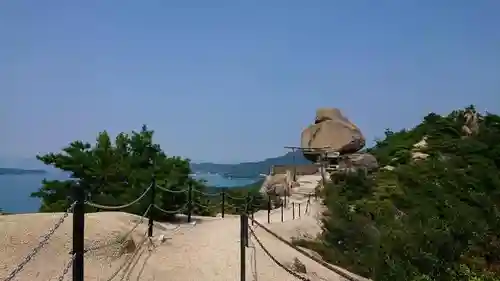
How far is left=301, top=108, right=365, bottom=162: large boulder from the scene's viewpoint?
32.2 meters

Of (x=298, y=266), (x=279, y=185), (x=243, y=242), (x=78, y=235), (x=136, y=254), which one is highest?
(x=78, y=235)

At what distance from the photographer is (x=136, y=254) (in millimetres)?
7992

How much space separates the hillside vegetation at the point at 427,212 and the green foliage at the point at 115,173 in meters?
3.75

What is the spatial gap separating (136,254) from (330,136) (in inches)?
1022

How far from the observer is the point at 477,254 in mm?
11648

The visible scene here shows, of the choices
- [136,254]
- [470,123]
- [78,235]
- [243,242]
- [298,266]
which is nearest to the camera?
[78,235]

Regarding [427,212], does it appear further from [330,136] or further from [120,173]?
[330,136]

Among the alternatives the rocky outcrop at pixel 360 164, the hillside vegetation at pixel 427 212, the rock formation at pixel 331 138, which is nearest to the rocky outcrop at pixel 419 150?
the hillside vegetation at pixel 427 212

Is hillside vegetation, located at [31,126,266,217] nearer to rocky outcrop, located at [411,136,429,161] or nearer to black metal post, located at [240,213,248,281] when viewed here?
black metal post, located at [240,213,248,281]

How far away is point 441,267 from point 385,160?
58.7 ft

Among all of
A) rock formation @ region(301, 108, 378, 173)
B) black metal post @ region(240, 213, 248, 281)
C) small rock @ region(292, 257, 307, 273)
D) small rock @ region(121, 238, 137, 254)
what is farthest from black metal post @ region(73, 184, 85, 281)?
rock formation @ region(301, 108, 378, 173)

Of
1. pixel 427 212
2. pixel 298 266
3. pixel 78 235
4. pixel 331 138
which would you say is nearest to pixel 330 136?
pixel 331 138

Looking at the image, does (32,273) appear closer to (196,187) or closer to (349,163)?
(196,187)

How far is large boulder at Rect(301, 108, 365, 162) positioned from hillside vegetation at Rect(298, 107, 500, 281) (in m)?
4.33
